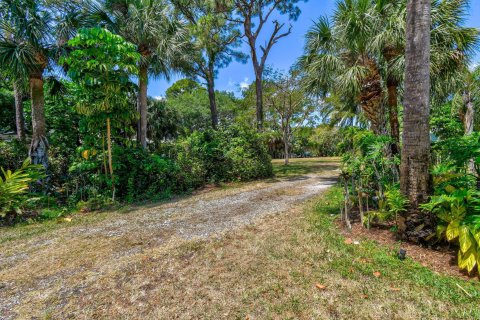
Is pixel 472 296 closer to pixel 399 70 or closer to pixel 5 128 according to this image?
pixel 399 70

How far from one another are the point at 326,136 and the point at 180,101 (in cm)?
1732

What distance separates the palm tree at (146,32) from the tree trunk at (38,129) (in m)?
2.62

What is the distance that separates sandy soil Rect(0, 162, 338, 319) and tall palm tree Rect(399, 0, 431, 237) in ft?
8.59

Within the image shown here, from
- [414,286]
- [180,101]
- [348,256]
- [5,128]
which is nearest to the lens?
[414,286]

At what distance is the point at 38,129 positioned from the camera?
19.7ft

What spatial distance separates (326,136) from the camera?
2567 centimetres

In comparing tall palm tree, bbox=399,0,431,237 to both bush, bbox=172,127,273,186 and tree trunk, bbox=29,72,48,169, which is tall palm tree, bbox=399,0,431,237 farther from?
tree trunk, bbox=29,72,48,169

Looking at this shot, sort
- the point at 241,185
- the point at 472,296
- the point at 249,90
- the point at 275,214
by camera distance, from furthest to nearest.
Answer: the point at 249,90
the point at 241,185
the point at 275,214
the point at 472,296

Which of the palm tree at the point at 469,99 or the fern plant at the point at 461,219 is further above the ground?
the palm tree at the point at 469,99

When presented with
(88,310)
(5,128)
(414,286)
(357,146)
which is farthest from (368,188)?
(5,128)

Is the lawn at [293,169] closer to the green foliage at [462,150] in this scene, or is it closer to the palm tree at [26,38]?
the green foliage at [462,150]

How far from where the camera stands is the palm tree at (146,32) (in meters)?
7.36

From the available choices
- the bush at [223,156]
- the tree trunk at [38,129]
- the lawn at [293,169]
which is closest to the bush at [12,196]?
the tree trunk at [38,129]

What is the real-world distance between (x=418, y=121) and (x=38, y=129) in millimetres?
8548
